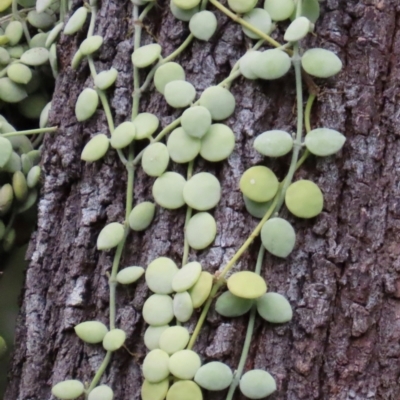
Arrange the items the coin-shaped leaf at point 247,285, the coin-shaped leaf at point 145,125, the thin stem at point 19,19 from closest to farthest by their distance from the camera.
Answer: the coin-shaped leaf at point 247,285 → the coin-shaped leaf at point 145,125 → the thin stem at point 19,19

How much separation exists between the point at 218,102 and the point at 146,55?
0.40 ft

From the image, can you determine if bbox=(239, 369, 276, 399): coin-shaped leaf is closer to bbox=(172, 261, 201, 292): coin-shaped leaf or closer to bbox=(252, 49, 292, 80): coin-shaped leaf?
bbox=(172, 261, 201, 292): coin-shaped leaf

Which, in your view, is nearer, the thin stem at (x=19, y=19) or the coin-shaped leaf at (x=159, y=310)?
the coin-shaped leaf at (x=159, y=310)

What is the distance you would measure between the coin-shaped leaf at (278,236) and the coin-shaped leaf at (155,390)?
0.61 feet

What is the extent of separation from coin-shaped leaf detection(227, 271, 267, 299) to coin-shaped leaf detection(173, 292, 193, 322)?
0.17 feet

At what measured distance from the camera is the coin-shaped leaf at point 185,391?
57 centimetres

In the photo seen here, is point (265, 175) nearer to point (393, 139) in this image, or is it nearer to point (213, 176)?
point (213, 176)

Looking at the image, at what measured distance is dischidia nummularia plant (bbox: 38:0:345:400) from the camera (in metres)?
0.58

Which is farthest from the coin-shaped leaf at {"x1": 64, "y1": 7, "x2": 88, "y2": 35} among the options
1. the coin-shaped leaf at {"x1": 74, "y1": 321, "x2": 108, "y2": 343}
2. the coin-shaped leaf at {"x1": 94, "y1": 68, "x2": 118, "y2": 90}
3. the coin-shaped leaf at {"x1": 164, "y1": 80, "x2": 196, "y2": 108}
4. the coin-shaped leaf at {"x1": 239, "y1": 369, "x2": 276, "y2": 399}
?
the coin-shaped leaf at {"x1": 239, "y1": 369, "x2": 276, "y2": 399}

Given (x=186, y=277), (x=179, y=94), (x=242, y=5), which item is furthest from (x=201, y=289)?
(x=242, y=5)

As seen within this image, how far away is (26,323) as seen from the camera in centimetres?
74

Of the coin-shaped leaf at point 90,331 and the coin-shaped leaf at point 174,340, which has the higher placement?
the coin-shaped leaf at point 174,340

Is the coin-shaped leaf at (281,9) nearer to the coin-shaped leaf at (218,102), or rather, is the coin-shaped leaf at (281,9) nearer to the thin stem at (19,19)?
the coin-shaped leaf at (218,102)

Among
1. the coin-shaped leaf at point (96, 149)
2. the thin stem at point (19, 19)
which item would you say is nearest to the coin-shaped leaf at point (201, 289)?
the coin-shaped leaf at point (96, 149)
